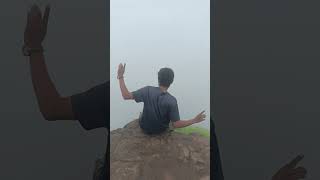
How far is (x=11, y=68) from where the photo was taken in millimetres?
3086

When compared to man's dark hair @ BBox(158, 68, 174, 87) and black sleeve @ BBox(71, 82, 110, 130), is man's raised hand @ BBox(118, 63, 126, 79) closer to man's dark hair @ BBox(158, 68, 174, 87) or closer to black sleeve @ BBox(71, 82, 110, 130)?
black sleeve @ BBox(71, 82, 110, 130)

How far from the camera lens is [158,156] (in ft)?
10.1

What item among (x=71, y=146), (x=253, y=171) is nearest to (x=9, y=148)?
(x=71, y=146)

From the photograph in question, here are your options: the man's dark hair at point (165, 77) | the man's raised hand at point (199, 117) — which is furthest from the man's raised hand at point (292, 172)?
the man's dark hair at point (165, 77)

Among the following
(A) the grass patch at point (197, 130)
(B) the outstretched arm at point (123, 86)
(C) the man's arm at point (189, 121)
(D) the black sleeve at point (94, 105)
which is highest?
(B) the outstretched arm at point (123, 86)

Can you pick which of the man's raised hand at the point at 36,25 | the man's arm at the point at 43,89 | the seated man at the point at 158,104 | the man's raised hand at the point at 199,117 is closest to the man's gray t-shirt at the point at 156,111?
the seated man at the point at 158,104

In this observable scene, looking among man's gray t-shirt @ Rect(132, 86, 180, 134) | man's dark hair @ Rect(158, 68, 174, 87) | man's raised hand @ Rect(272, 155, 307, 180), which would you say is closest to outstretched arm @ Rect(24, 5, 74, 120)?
man's gray t-shirt @ Rect(132, 86, 180, 134)

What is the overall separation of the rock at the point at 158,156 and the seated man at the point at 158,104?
55 mm

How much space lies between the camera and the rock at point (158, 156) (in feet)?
10.1

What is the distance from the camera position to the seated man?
121 inches

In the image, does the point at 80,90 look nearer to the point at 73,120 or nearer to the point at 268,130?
the point at 73,120

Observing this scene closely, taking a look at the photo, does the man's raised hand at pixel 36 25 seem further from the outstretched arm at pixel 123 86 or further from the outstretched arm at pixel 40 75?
the outstretched arm at pixel 123 86

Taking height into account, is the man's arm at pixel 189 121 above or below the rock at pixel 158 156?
A: above

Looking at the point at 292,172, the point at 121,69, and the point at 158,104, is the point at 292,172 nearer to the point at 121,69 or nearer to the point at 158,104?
the point at 158,104
